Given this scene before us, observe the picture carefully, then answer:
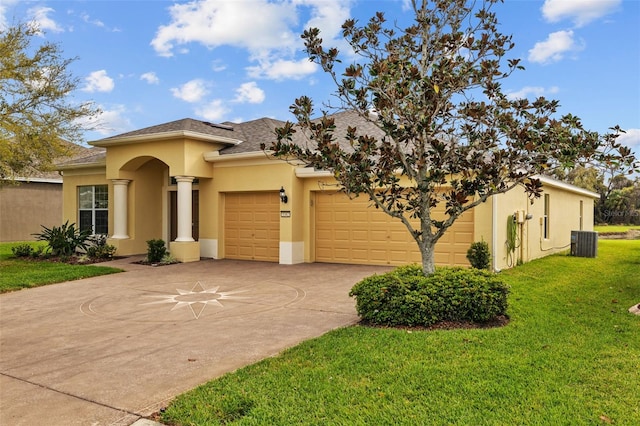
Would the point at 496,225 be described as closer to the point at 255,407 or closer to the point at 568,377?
the point at 568,377

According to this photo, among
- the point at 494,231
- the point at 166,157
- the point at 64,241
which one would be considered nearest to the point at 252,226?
the point at 166,157

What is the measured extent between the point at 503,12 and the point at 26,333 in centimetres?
857

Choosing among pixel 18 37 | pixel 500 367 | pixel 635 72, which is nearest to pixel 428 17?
pixel 500 367

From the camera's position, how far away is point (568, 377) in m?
4.44

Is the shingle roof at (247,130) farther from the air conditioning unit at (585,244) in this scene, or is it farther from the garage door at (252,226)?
the air conditioning unit at (585,244)

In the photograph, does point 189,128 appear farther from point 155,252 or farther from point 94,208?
point 94,208

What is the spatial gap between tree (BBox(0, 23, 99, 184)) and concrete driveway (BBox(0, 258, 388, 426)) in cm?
636

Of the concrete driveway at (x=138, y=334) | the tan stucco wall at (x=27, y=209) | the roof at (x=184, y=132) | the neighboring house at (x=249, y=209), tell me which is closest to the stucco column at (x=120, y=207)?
the neighboring house at (x=249, y=209)

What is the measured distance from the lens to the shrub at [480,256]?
11516mm

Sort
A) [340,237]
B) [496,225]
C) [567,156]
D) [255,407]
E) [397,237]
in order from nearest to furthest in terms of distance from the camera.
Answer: [255,407], [567,156], [496,225], [397,237], [340,237]

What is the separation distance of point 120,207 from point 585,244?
54.2 feet

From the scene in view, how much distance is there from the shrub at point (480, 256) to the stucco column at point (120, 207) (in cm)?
1188

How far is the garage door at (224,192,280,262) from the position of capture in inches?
590

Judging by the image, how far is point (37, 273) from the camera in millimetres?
12250
